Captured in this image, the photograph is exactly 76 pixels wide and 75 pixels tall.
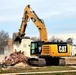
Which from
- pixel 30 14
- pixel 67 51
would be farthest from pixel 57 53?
pixel 30 14

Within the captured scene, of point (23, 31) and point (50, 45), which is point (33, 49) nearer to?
point (50, 45)

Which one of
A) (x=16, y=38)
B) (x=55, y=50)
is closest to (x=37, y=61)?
(x=55, y=50)

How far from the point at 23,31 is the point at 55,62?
22.7 feet

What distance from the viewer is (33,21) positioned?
4522cm

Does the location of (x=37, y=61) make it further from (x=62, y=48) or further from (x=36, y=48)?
(x=62, y=48)

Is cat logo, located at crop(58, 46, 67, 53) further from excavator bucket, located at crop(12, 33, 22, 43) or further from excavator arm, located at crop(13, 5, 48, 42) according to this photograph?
excavator bucket, located at crop(12, 33, 22, 43)

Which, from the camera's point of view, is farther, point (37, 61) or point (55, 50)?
point (37, 61)

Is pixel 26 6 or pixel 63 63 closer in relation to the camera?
pixel 63 63

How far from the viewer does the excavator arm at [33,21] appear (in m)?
42.9

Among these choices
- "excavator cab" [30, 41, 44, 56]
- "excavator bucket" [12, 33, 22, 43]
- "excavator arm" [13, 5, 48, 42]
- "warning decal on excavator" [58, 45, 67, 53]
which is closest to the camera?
"warning decal on excavator" [58, 45, 67, 53]

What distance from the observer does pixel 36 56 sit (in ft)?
139

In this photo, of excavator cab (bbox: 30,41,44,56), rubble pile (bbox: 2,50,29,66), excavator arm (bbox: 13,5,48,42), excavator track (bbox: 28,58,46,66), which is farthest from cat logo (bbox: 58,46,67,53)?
rubble pile (bbox: 2,50,29,66)

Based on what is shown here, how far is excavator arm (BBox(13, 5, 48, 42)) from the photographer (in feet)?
141

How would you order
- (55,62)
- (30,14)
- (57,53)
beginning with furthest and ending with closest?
(30,14) → (55,62) → (57,53)
